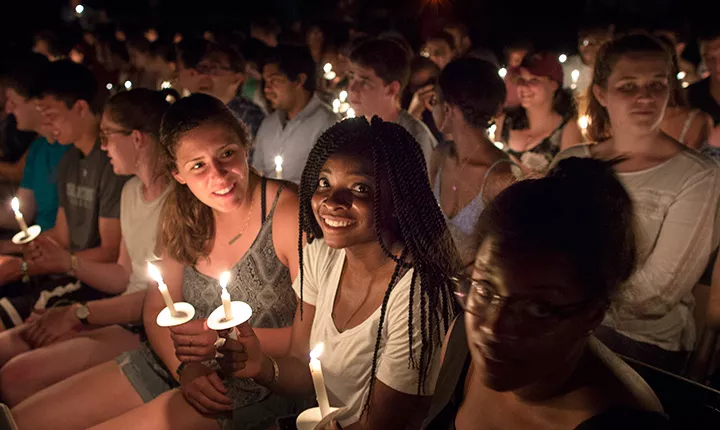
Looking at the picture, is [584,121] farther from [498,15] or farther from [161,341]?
[498,15]

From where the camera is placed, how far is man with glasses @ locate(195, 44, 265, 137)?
5500 millimetres

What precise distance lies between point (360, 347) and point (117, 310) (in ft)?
6.28

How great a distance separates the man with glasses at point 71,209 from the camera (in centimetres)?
343

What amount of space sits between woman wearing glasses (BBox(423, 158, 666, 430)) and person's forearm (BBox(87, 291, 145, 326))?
8.35 feet

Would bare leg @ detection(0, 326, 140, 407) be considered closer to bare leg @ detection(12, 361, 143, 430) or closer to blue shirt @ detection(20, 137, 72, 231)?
bare leg @ detection(12, 361, 143, 430)

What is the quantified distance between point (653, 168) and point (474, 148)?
1081mm

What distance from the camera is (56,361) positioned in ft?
9.81

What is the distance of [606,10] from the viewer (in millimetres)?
11891

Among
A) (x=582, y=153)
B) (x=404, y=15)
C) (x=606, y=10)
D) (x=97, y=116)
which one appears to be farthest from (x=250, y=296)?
(x=404, y=15)

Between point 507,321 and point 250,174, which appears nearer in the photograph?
point 507,321

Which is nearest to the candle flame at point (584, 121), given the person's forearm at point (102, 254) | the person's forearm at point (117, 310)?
the person's forearm at point (117, 310)

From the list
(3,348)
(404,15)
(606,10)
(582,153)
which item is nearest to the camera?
(582,153)

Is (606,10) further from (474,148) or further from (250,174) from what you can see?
(250,174)

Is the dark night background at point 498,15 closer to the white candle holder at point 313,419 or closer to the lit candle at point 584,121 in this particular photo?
the lit candle at point 584,121
